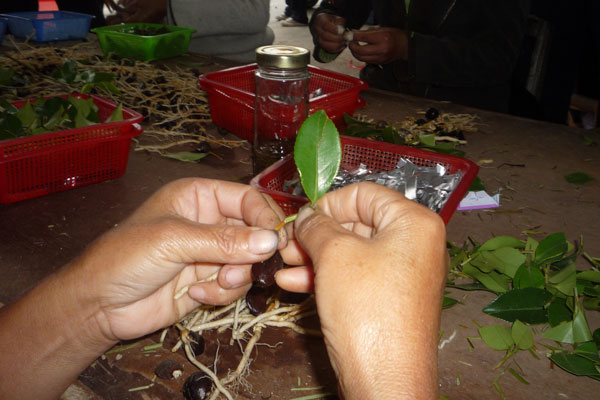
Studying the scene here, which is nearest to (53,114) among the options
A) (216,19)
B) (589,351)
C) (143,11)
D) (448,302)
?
(448,302)

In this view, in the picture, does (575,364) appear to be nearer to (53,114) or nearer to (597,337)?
(597,337)

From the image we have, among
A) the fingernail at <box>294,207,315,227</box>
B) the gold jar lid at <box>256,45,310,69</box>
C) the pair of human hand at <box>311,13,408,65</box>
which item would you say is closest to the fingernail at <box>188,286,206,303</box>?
the fingernail at <box>294,207,315,227</box>

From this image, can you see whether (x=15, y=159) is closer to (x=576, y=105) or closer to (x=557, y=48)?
(x=557, y=48)

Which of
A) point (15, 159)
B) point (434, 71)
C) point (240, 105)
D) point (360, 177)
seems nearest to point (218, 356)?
point (360, 177)

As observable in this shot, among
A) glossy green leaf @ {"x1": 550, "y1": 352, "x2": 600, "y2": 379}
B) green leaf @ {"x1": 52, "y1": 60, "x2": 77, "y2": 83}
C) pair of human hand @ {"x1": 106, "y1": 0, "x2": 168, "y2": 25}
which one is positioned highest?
pair of human hand @ {"x1": 106, "y1": 0, "x2": 168, "y2": 25}

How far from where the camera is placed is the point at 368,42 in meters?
2.07

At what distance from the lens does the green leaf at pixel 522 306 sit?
82 cm

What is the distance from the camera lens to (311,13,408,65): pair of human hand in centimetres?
206

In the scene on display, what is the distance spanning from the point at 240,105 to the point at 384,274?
103cm

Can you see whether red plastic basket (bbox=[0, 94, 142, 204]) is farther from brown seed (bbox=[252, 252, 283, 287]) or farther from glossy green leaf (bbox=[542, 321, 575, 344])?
glossy green leaf (bbox=[542, 321, 575, 344])

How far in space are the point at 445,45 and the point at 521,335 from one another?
64.7 inches

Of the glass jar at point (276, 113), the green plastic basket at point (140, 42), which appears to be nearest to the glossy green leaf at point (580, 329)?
the glass jar at point (276, 113)

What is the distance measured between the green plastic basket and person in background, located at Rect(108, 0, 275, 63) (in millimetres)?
276

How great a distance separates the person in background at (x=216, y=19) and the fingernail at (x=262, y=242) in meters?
2.28
